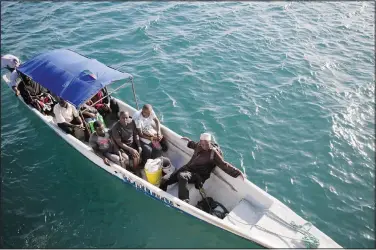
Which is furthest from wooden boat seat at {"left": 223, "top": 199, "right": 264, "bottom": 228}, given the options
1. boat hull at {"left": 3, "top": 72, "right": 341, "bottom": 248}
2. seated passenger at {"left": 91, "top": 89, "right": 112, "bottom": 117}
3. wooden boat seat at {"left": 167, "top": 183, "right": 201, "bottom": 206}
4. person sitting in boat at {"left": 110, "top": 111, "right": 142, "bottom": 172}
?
seated passenger at {"left": 91, "top": 89, "right": 112, "bottom": 117}

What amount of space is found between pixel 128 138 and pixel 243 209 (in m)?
4.11

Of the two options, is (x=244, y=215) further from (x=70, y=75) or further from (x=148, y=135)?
(x=70, y=75)

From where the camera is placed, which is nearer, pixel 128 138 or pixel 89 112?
pixel 128 138

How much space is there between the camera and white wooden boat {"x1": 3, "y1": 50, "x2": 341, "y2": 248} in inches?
309

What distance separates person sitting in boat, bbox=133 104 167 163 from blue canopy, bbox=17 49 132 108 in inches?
60.0

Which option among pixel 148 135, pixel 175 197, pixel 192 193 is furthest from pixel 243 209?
pixel 148 135

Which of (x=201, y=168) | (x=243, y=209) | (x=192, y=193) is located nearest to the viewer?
(x=243, y=209)

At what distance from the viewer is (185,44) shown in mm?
17500

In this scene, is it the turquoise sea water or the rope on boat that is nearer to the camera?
the rope on boat

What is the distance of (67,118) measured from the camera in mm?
11133

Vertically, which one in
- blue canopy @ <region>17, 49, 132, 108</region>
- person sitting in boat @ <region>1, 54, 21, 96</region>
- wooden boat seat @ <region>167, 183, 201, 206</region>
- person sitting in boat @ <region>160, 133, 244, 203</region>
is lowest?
wooden boat seat @ <region>167, 183, 201, 206</region>

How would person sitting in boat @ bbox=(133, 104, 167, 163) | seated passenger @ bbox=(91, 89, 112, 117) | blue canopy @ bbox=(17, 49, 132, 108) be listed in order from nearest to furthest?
1. blue canopy @ bbox=(17, 49, 132, 108)
2. person sitting in boat @ bbox=(133, 104, 167, 163)
3. seated passenger @ bbox=(91, 89, 112, 117)

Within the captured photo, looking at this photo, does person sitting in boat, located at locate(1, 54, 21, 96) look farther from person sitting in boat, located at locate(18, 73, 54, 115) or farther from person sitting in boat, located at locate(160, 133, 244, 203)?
person sitting in boat, located at locate(160, 133, 244, 203)

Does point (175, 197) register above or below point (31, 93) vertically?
below
